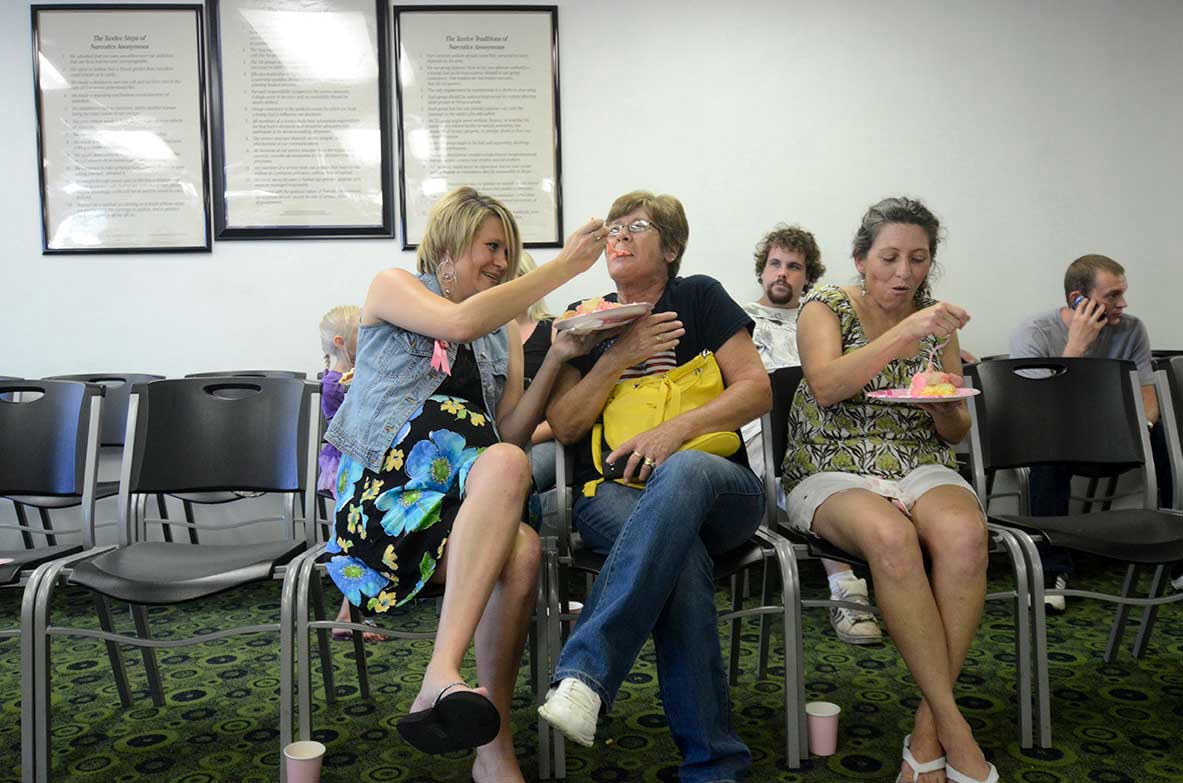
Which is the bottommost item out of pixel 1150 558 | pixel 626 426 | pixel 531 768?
pixel 531 768

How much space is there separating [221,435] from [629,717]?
3.66 feet

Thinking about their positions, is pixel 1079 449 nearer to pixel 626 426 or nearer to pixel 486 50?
pixel 626 426

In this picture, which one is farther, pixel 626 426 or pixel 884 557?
pixel 626 426

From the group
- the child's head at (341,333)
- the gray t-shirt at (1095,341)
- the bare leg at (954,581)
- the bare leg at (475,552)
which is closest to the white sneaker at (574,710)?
the bare leg at (475,552)

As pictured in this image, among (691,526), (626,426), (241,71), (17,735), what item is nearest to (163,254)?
(241,71)

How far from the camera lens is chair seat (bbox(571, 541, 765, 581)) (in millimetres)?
1829

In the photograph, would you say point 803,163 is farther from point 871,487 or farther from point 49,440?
point 49,440

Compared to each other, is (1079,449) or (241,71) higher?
(241,71)

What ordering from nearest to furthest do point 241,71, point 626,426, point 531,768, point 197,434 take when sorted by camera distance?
point 531,768
point 626,426
point 197,434
point 241,71

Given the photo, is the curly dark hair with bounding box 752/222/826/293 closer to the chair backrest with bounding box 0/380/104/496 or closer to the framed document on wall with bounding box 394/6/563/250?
the framed document on wall with bounding box 394/6/563/250

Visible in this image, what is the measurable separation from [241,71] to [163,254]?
77 cm

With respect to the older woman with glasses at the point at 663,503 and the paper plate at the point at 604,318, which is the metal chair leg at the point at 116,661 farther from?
the paper plate at the point at 604,318

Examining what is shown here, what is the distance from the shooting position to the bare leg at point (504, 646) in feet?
5.44

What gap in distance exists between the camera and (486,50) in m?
3.76
